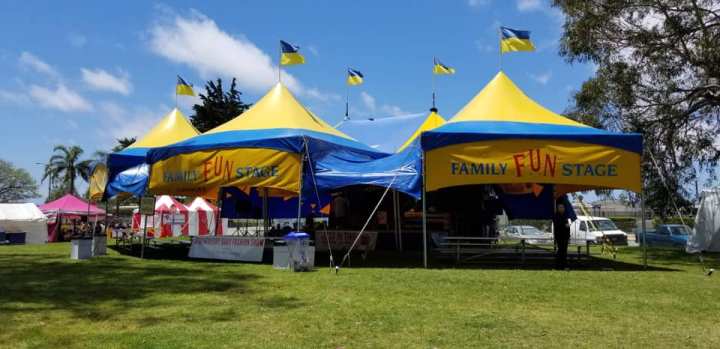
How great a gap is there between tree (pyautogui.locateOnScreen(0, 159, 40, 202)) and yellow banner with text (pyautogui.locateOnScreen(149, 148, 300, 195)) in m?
72.8

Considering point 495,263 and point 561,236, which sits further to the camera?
point 495,263

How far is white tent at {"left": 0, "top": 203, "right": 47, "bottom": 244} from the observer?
2650cm

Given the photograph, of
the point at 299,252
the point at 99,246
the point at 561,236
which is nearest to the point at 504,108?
the point at 561,236

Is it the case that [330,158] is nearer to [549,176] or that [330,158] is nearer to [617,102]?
[549,176]

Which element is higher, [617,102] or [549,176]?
[617,102]

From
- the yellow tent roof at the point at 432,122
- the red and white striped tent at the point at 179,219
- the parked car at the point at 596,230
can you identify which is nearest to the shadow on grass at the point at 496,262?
the yellow tent roof at the point at 432,122

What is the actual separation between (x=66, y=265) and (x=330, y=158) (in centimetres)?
655

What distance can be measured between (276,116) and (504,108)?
19.3ft

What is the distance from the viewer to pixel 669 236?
2273 cm

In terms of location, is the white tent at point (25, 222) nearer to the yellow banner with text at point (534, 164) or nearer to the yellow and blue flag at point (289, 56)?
the yellow and blue flag at point (289, 56)

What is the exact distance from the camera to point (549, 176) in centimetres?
1192

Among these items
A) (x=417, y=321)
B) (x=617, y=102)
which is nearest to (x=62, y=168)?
(x=617, y=102)

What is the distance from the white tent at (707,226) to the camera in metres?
19.6

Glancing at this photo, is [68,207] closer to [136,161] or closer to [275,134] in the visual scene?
[136,161]
